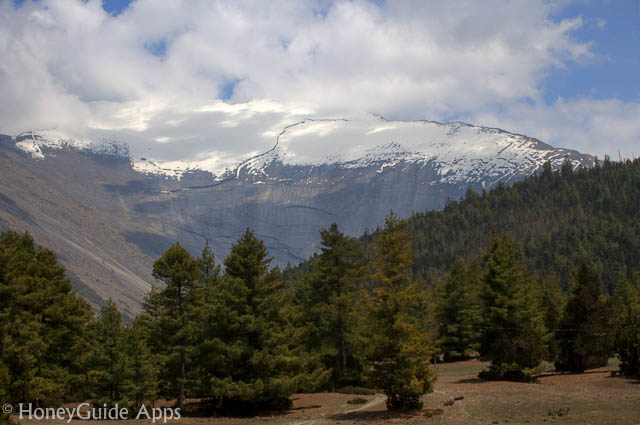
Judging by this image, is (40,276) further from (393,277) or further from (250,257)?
(393,277)

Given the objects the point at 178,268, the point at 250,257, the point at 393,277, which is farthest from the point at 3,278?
the point at 393,277

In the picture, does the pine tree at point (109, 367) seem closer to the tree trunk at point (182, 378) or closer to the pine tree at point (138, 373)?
the pine tree at point (138, 373)

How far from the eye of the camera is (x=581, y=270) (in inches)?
1929

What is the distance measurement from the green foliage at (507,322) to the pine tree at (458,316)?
2632 centimetres

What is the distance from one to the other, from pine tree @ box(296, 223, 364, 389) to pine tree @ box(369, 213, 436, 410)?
37.0ft

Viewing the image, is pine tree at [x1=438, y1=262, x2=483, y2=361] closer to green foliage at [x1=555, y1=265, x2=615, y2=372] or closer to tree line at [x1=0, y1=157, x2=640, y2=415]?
green foliage at [x1=555, y1=265, x2=615, y2=372]

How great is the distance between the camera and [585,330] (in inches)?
1821

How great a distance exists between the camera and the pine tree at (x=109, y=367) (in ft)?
113

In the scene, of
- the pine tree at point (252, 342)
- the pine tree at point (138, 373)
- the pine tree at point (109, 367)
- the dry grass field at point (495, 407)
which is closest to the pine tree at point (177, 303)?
the pine tree at point (138, 373)

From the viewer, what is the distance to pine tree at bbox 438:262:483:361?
73.0 metres

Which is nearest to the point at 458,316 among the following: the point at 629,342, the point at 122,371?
the point at 629,342

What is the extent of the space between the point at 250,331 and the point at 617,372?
29.2m

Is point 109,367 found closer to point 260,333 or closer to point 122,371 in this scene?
point 122,371

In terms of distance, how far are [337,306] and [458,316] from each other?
35.6 metres
